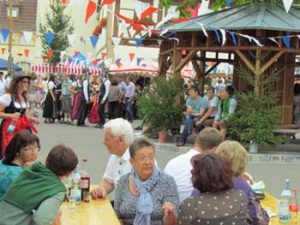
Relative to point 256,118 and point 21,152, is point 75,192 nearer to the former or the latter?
point 21,152

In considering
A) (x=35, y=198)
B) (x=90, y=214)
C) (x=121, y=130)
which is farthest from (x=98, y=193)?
(x=35, y=198)

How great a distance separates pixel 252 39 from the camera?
16.6 meters

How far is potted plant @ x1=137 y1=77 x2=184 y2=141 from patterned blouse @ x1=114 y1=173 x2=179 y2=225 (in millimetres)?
12126

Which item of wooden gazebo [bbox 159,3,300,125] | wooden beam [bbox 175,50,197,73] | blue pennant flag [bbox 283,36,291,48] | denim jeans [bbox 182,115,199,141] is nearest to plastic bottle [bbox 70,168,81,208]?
wooden gazebo [bbox 159,3,300,125]

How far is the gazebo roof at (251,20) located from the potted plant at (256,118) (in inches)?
47.1

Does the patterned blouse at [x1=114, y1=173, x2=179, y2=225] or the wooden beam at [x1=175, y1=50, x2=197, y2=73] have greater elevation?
the wooden beam at [x1=175, y1=50, x2=197, y2=73]

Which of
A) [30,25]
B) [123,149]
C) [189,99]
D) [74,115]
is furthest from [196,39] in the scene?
[30,25]

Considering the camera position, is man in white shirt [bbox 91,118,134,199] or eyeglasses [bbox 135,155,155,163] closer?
eyeglasses [bbox 135,155,155,163]

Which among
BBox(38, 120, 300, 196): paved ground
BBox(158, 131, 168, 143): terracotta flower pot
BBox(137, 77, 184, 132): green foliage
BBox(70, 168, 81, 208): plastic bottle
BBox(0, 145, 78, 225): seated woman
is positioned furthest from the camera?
BBox(158, 131, 168, 143): terracotta flower pot

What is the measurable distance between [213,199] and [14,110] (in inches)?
203

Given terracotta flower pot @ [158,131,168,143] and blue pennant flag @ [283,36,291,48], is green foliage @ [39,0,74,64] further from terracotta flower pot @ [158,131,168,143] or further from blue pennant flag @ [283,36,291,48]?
blue pennant flag @ [283,36,291,48]

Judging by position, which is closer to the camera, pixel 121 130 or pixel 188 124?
pixel 121 130

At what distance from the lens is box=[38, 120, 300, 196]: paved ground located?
513 inches

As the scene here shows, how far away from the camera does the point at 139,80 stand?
3681 cm
